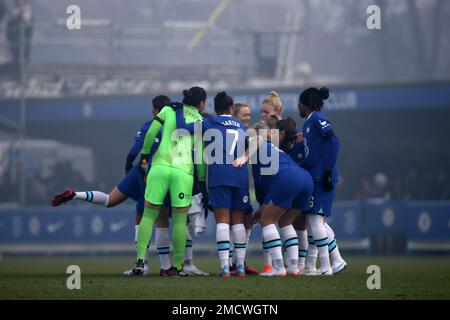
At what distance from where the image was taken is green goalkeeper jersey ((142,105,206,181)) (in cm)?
1312

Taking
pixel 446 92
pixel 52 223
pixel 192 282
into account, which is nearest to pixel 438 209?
pixel 446 92

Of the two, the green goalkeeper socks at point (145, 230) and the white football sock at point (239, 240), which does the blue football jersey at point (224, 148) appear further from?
the green goalkeeper socks at point (145, 230)

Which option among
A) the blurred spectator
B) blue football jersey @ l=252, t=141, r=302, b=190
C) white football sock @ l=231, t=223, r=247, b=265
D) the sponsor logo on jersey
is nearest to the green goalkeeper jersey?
blue football jersey @ l=252, t=141, r=302, b=190

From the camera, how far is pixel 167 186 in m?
13.1

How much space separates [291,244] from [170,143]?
189cm

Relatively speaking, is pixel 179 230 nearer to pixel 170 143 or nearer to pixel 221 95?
pixel 170 143

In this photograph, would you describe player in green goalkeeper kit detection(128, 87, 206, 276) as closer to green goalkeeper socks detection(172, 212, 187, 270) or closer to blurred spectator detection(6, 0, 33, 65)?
Answer: green goalkeeper socks detection(172, 212, 187, 270)

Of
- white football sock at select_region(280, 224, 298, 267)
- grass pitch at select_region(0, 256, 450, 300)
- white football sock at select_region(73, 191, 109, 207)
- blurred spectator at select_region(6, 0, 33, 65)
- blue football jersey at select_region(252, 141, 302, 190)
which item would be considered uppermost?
blurred spectator at select_region(6, 0, 33, 65)

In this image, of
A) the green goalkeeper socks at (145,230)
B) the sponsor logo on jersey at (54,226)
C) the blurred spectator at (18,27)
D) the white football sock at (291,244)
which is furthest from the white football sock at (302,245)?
the blurred spectator at (18,27)

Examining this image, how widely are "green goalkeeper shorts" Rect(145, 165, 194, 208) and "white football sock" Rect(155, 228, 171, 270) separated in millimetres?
832

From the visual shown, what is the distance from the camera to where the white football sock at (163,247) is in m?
13.6

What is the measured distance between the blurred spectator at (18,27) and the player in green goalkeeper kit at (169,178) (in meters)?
15.6

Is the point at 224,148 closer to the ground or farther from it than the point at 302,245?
farther from it

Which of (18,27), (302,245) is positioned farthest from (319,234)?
(18,27)
